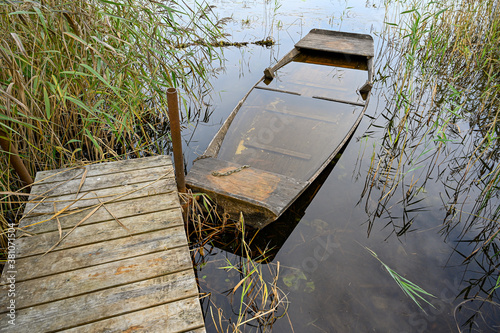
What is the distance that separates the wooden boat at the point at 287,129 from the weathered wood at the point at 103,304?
1.13 meters

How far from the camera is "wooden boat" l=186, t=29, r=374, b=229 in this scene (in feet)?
8.54

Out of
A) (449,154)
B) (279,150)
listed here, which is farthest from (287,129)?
(449,154)

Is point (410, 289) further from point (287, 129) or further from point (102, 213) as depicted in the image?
point (102, 213)

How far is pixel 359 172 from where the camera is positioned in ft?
12.2

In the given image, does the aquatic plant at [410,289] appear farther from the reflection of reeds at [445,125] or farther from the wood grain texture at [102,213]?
the wood grain texture at [102,213]

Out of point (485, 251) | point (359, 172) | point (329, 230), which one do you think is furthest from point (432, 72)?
point (329, 230)

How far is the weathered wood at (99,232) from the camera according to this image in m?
1.55

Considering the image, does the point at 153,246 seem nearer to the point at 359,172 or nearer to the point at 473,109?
the point at 359,172

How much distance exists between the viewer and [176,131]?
2162 mm

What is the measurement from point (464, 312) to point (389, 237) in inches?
31.3

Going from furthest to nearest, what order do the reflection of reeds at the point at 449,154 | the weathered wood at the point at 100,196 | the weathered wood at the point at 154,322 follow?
the reflection of reeds at the point at 449,154
the weathered wood at the point at 100,196
the weathered wood at the point at 154,322

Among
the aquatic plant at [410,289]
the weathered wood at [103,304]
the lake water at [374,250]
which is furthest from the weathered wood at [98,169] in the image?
the aquatic plant at [410,289]

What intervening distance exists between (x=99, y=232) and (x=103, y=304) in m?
0.42

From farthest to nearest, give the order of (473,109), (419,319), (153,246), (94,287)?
(473,109) < (419,319) < (153,246) < (94,287)
